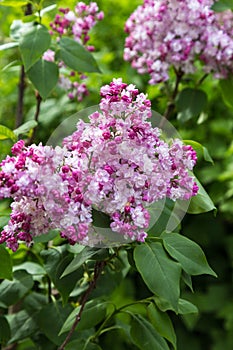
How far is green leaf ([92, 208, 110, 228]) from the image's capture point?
2.77ft

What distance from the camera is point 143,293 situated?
248 centimetres

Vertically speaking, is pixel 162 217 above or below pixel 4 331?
above

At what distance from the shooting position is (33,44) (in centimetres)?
117

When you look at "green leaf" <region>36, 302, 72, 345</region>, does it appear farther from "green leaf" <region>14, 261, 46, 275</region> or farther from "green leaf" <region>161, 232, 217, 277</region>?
"green leaf" <region>161, 232, 217, 277</region>

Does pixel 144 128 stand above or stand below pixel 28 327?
above

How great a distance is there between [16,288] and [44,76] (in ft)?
1.26

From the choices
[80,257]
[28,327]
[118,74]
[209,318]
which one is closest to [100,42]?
[118,74]

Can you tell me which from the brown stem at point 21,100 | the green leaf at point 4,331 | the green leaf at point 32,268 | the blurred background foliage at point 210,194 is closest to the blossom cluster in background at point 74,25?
the brown stem at point 21,100

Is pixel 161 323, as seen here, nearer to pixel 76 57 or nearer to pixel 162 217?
pixel 162 217

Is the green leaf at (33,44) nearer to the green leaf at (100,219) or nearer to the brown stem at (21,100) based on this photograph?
the brown stem at (21,100)

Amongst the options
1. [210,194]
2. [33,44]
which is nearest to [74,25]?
[33,44]

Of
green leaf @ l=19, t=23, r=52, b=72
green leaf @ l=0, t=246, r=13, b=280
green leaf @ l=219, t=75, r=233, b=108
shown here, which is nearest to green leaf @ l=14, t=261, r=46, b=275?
green leaf @ l=0, t=246, r=13, b=280

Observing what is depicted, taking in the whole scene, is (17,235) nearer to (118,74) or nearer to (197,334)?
(118,74)

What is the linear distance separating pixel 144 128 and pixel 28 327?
21.9 inches
